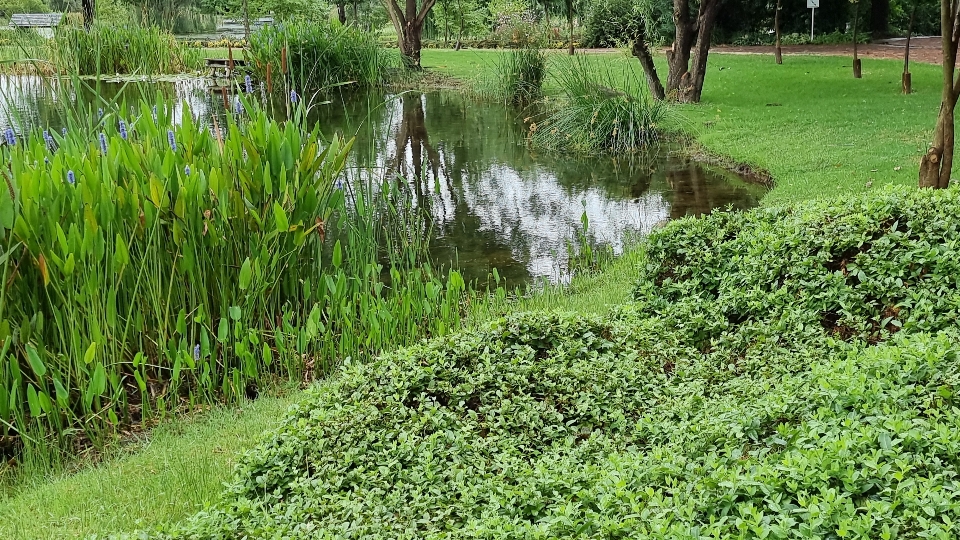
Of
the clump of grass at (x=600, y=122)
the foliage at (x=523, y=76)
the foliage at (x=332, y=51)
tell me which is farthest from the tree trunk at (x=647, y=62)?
the foliage at (x=332, y=51)

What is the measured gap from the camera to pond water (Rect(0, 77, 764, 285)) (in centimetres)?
728

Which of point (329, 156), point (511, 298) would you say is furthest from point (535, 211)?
point (329, 156)

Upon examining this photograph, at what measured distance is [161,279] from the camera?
13.5ft

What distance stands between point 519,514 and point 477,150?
10.2 meters

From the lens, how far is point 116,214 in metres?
3.92

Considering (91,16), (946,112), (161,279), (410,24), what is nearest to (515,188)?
(946,112)

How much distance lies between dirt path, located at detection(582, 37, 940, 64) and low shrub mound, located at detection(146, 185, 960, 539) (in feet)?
60.0

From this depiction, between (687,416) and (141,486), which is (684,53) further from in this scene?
(141,486)

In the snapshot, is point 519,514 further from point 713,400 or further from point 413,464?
point 713,400

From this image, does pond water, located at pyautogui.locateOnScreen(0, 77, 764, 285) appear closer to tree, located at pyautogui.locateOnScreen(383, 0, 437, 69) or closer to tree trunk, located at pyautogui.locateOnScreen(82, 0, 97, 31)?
tree trunk, located at pyautogui.locateOnScreen(82, 0, 97, 31)

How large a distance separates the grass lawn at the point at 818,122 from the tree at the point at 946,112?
1.93 meters

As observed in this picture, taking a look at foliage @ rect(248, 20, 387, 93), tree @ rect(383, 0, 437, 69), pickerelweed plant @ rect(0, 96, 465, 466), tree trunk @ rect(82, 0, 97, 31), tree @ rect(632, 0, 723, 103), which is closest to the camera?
pickerelweed plant @ rect(0, 96, 465, 466)

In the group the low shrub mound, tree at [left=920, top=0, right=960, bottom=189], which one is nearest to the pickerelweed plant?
the low shrub mound

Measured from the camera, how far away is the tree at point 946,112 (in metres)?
5.71
